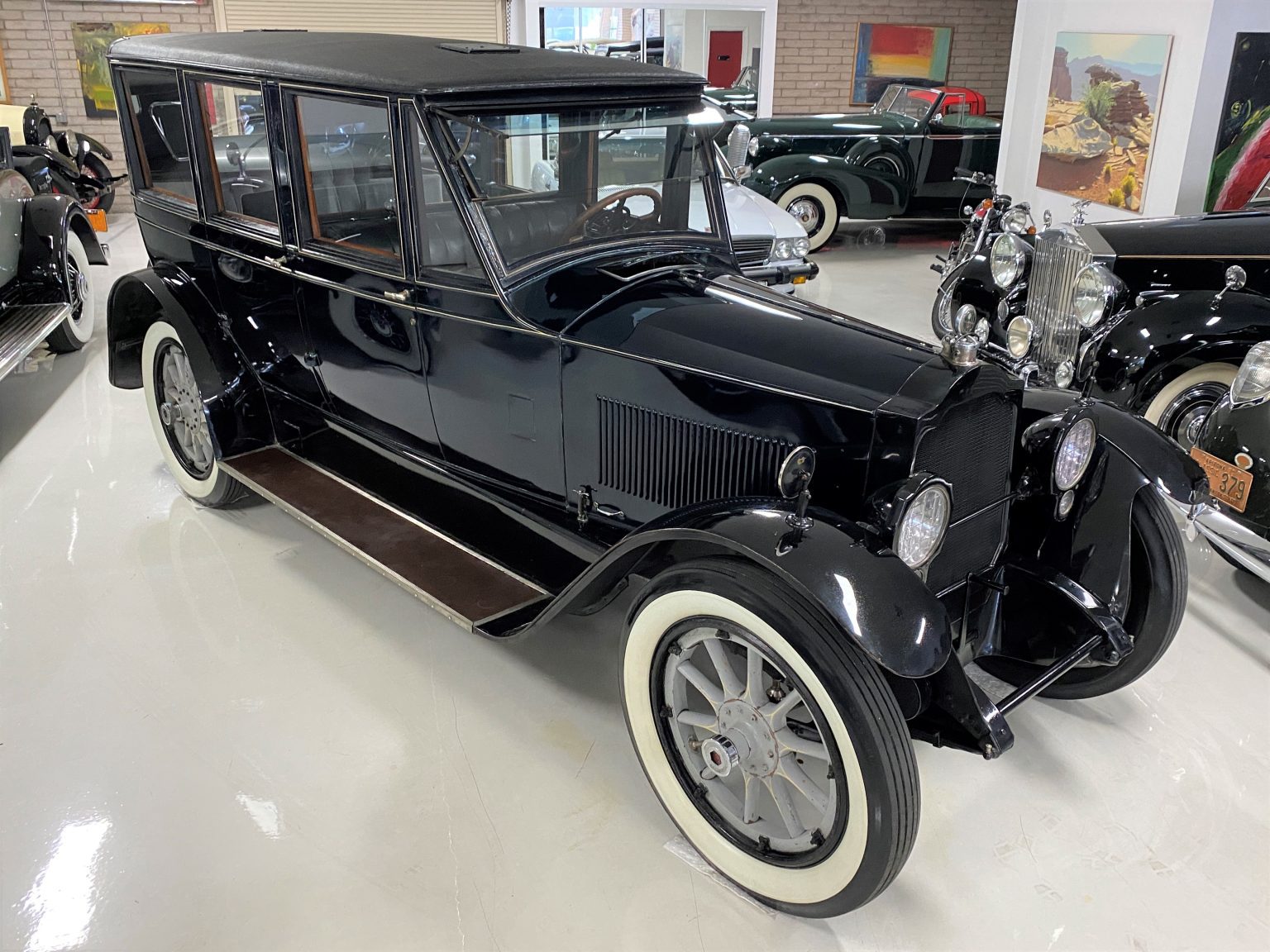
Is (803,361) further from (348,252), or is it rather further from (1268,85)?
(1268,85)

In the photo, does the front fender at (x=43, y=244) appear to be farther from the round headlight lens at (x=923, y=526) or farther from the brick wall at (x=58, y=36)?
the round headlight lens at (x=923, y=526)

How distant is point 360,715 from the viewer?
2.85 metres

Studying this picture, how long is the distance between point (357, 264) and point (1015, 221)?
11.7 ft

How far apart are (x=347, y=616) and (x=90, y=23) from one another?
996 centimetres

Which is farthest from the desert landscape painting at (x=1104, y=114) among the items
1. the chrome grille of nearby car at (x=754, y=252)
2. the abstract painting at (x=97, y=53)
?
the abstract painting at (x=97, y=53)

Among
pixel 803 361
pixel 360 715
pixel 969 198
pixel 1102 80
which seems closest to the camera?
pixel 803 361

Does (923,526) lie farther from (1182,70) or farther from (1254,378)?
(1182,70)

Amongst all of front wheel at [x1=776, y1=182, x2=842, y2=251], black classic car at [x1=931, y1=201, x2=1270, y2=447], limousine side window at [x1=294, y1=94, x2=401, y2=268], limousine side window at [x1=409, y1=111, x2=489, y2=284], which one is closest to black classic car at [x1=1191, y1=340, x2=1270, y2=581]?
black classic car at [x1=931, y1=201, x2=1270, y2=447]

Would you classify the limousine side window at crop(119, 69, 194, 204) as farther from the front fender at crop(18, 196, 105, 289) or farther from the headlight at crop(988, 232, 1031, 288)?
the headlight at crop(988, 232, 1031, 288)

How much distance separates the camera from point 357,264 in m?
3.05

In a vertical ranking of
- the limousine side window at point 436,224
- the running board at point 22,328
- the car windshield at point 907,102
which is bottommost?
the running board at point 22,328

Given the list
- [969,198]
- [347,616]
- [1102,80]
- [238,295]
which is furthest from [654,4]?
[347,616]

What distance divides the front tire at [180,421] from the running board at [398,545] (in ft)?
1.09

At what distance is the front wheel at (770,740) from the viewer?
74.7 inches
